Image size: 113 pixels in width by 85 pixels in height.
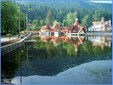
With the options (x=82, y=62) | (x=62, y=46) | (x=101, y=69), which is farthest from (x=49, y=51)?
(x=101, y=69)

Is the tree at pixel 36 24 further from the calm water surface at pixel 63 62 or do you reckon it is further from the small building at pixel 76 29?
the small building at pixel 76 29

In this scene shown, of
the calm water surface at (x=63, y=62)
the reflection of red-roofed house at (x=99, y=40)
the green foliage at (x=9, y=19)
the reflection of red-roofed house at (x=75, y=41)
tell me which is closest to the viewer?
the calm water surface at (x=63, y=62)

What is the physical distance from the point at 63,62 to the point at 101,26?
0.93 metres

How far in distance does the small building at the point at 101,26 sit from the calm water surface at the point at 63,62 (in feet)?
0.54

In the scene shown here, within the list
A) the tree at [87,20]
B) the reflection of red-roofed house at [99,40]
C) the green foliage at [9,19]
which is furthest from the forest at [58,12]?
the green foliage at [9,19]

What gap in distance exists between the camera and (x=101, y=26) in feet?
19.3

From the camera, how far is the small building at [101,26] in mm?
5723

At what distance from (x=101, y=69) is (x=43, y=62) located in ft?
3.29

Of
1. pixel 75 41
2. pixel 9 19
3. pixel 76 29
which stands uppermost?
pixel 9 19

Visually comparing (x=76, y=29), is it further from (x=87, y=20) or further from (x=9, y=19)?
(x=9, y=19)

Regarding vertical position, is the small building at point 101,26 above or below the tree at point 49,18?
below

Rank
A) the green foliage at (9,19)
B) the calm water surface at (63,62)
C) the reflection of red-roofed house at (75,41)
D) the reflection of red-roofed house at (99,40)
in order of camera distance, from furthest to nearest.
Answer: the green foliage at (9,19) → the reflection of red-roofed house at (75,41) → the reflection of red-roofed house at (99,40) → the calm water surface at (63,62)

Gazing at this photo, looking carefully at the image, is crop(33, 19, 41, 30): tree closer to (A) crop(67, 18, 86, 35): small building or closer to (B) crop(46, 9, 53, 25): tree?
(B) crop(46, 9, 53, 25): tree

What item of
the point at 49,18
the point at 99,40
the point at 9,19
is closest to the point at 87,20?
the point at 99,40
